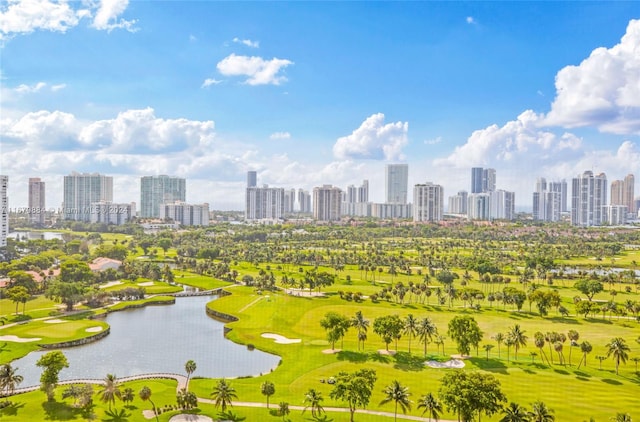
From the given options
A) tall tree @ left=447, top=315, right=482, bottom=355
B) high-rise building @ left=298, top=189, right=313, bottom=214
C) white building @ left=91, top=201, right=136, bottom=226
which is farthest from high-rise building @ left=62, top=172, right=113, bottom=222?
tall tree @ left=447, top=315, right=482, bottom=355

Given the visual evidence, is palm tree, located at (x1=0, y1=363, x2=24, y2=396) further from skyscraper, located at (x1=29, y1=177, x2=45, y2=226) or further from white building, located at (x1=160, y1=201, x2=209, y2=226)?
white building, located at (x1=160, y1=201, x2=209, y2=226)

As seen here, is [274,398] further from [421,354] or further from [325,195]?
[325,195]

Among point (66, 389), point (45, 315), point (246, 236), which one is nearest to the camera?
point (66, 389)

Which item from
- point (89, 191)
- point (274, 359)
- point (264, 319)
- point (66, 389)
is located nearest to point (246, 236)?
point (89, 191)

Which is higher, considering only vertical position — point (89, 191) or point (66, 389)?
point (89, 191)

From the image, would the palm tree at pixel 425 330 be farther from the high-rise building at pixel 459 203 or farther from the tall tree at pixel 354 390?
the high-rise building at pixel 459 203

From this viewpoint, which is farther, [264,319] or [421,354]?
[264,319]

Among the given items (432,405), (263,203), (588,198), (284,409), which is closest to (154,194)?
(263,203)
